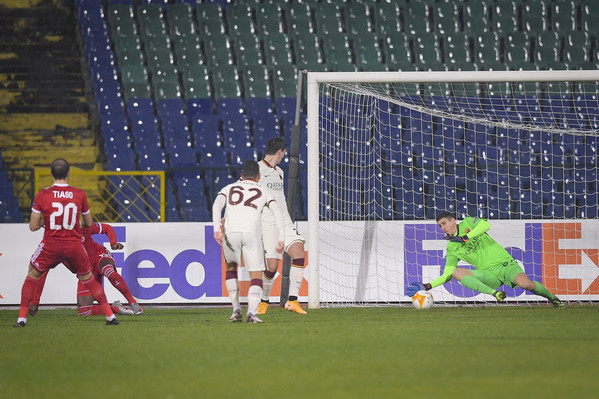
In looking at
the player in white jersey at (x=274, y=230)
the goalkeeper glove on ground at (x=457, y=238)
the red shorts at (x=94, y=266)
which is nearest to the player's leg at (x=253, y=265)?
the player in white jersey at (x=274, y=230)

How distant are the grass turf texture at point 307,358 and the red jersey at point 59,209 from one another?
844 millimetres

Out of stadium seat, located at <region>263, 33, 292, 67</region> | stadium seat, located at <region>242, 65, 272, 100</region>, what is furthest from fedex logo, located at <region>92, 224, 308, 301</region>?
stadium seat, located at <region>263, 33, 292, 67</region>

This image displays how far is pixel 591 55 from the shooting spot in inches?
642

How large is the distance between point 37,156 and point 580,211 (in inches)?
338

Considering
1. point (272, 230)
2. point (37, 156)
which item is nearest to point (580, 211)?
point (272, 230)

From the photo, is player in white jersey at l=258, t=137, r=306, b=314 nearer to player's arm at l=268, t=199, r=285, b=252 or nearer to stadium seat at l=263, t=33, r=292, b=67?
player's arm at l=268, t=199, r=285, b=252

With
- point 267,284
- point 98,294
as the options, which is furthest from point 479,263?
point 98,294

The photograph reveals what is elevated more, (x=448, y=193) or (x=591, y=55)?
(x=591, y=55)

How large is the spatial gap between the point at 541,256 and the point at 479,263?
115 cm

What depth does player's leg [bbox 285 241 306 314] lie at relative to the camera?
31.3 ft

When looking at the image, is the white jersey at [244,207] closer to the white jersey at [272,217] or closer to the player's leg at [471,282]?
the white jersey at [272,217]

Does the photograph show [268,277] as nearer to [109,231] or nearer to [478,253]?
[109,231]

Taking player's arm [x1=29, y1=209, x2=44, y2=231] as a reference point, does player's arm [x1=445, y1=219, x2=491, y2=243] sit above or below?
below

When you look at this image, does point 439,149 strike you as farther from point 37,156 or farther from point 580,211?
point 37,156
